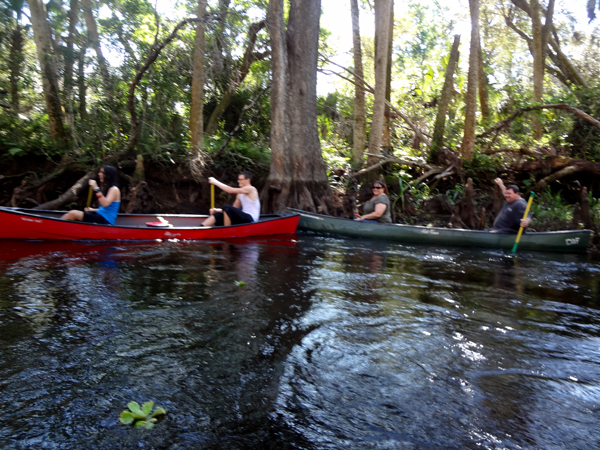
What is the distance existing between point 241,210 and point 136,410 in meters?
7.46

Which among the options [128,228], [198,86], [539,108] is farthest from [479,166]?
[128,228]

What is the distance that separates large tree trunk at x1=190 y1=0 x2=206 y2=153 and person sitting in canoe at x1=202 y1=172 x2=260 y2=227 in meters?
3.21

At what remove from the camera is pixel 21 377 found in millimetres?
3393

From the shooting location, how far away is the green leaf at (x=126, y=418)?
2.90 metres

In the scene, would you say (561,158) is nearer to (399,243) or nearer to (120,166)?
(399,243)

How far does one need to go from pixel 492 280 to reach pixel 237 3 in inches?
496

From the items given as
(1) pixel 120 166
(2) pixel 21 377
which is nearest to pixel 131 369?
(2) pixel 21 377

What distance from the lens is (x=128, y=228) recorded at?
29.0 ft

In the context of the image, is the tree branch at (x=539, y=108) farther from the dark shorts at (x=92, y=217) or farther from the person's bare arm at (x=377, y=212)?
the dark shorts at (x=92, y=217)

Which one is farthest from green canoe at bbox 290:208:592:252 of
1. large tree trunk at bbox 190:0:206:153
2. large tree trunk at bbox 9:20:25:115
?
large tree trunk at bbox 9:20:25:115

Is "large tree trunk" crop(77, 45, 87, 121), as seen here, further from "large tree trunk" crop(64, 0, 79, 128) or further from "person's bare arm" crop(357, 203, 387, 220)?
"person's bare arm" crop(357, 203, 387, 220)

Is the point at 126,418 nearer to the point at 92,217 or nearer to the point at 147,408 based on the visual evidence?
the point at 147,408

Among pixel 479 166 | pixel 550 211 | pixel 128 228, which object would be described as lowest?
pixel 128 228

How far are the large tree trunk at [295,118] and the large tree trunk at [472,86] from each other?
13.1 ft
